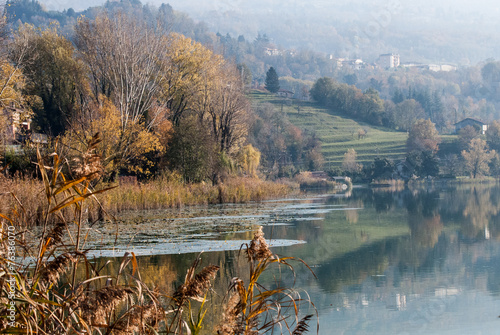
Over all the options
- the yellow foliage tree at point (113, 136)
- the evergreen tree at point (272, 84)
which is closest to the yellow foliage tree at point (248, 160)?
the yellow foliage tree at point (113, 136)

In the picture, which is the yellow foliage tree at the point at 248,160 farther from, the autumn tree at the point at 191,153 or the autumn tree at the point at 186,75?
the autumn tree at the point at 191,153

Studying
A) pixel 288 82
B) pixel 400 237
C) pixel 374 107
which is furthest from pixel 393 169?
pixel 288 82

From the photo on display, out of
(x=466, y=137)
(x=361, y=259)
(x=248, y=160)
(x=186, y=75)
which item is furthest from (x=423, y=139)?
(x=361, y=259)

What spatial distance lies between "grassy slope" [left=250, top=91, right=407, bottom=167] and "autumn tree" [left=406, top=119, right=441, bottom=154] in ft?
5.96

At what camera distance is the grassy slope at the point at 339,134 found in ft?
318

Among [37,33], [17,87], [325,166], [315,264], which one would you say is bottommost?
[325,166]

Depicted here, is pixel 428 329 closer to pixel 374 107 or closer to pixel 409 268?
pixel 409 268

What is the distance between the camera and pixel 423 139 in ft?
328

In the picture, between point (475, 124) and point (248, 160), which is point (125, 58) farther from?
point (475, 124)

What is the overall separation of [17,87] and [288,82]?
166374 mm

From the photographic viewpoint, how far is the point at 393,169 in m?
88.4

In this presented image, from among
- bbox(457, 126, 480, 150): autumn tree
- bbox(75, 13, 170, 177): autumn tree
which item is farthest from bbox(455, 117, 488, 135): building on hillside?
bbox(75, 13, 170, 177): autumn tree

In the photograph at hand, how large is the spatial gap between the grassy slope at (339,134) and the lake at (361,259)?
69.0 meters

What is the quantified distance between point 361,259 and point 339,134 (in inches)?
3841
